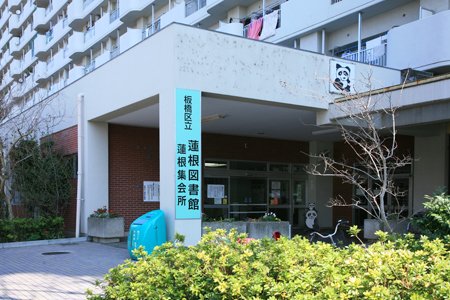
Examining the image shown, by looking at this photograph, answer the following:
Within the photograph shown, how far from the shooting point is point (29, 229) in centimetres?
1321

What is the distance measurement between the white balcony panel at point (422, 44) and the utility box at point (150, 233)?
34.4 feet

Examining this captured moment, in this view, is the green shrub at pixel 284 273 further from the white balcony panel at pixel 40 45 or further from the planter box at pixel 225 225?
the white balcony panel at pixel 40 45

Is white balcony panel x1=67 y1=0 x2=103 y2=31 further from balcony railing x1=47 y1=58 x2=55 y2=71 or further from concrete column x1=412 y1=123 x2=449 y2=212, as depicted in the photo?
concrete column x1=412 y1=123 x2=449 y2=212

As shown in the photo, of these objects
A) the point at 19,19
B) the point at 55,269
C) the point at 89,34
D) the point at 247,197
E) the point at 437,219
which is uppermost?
the point at 19,19

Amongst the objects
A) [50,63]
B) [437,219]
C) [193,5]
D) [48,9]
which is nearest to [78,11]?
[50,63]

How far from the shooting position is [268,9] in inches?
816

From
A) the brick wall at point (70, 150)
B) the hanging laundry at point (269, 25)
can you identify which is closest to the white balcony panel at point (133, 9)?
the hanging laundry at point (269, 25)

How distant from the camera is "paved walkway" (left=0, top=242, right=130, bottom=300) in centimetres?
694

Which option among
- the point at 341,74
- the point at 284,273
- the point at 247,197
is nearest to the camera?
the point at 284,273

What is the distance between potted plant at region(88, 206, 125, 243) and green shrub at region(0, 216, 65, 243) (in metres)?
1.55

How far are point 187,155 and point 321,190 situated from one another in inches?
432

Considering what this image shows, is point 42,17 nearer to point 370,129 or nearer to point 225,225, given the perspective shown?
point 225,225

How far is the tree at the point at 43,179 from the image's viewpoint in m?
14.5

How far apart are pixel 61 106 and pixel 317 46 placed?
11045 millimetres
